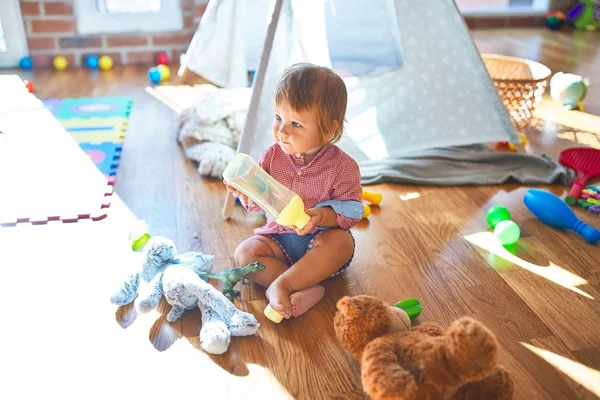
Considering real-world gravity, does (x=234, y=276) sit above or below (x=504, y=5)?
above

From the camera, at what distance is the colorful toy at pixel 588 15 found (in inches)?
149

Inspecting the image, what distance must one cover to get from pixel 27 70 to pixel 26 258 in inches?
71.7

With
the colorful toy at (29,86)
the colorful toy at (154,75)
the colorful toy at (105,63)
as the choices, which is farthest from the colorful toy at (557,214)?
the colorful toy at (105,63)

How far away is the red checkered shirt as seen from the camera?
1.23 metres

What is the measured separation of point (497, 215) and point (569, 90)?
3.57 ft

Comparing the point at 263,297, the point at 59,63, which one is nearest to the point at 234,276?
the point at 263,297

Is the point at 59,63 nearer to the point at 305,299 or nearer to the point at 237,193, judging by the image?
the point at 237,193

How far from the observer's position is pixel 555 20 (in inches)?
149

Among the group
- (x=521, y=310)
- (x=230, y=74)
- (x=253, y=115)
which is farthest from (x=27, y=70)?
(x=521, y=310)

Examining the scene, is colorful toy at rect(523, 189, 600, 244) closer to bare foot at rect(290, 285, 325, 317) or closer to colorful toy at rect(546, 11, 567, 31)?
bare foot at rect(290, 285, 325, 317)

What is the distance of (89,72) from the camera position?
2.90 metres

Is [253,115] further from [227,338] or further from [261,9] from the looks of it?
[227,338]

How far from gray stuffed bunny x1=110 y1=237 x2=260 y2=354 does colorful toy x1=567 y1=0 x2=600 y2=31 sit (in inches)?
136

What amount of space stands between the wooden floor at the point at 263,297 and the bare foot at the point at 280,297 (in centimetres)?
3
